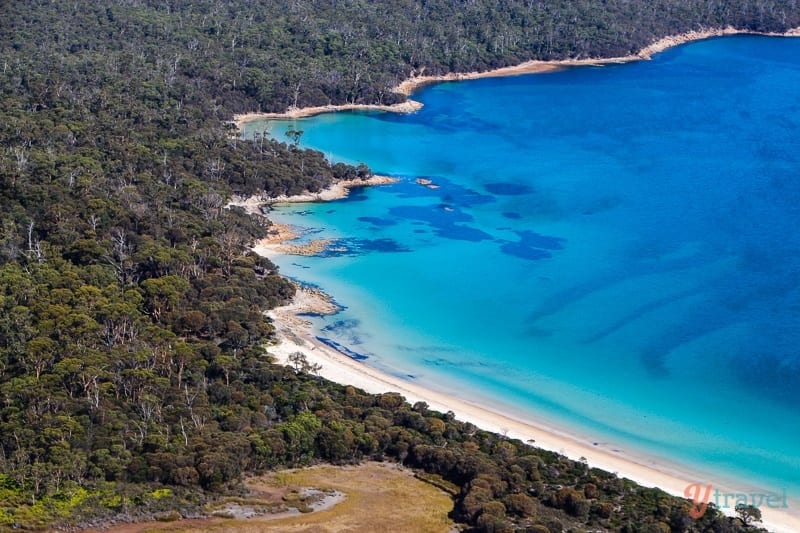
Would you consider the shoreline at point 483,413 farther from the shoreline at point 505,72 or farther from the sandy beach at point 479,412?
the shoreline at point 505,72

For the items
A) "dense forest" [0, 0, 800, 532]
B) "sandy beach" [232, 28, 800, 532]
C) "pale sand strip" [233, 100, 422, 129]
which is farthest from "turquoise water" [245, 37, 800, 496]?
"dense forest" [0, 0, 800, 532]

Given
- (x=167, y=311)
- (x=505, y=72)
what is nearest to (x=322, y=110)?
(x=505, y=72)

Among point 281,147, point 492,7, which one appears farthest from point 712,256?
point 492,7

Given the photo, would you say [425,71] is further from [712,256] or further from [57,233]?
[57,233]

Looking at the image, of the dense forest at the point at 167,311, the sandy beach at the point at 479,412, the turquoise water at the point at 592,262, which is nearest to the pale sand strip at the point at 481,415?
the sandy beach at the point at 479,412

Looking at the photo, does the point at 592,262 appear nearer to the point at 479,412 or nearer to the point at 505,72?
the point at 479,412
